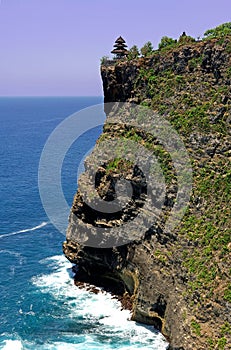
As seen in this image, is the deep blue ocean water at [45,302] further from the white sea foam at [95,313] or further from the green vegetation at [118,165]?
the green vegetation at [118,165]

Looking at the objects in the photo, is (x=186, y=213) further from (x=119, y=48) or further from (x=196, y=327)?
(x=119, y=48)

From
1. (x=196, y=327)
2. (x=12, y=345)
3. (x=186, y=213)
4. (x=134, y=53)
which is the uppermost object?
(x=134, y=53)

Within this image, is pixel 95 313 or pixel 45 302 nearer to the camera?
pixel 95 313

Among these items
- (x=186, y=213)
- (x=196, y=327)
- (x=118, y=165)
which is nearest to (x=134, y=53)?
(x=118, y=165)

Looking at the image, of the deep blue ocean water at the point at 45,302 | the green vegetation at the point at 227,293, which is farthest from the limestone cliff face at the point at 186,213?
the deep blue ocean water at the point at 45,302

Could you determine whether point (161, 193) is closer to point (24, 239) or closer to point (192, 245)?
point (192, 245)

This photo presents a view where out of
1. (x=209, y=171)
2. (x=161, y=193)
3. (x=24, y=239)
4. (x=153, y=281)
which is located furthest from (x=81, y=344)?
(x=24, y=239)

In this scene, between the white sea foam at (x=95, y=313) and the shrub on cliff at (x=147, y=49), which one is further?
the shrub on cliff at (x=147, y=49)
